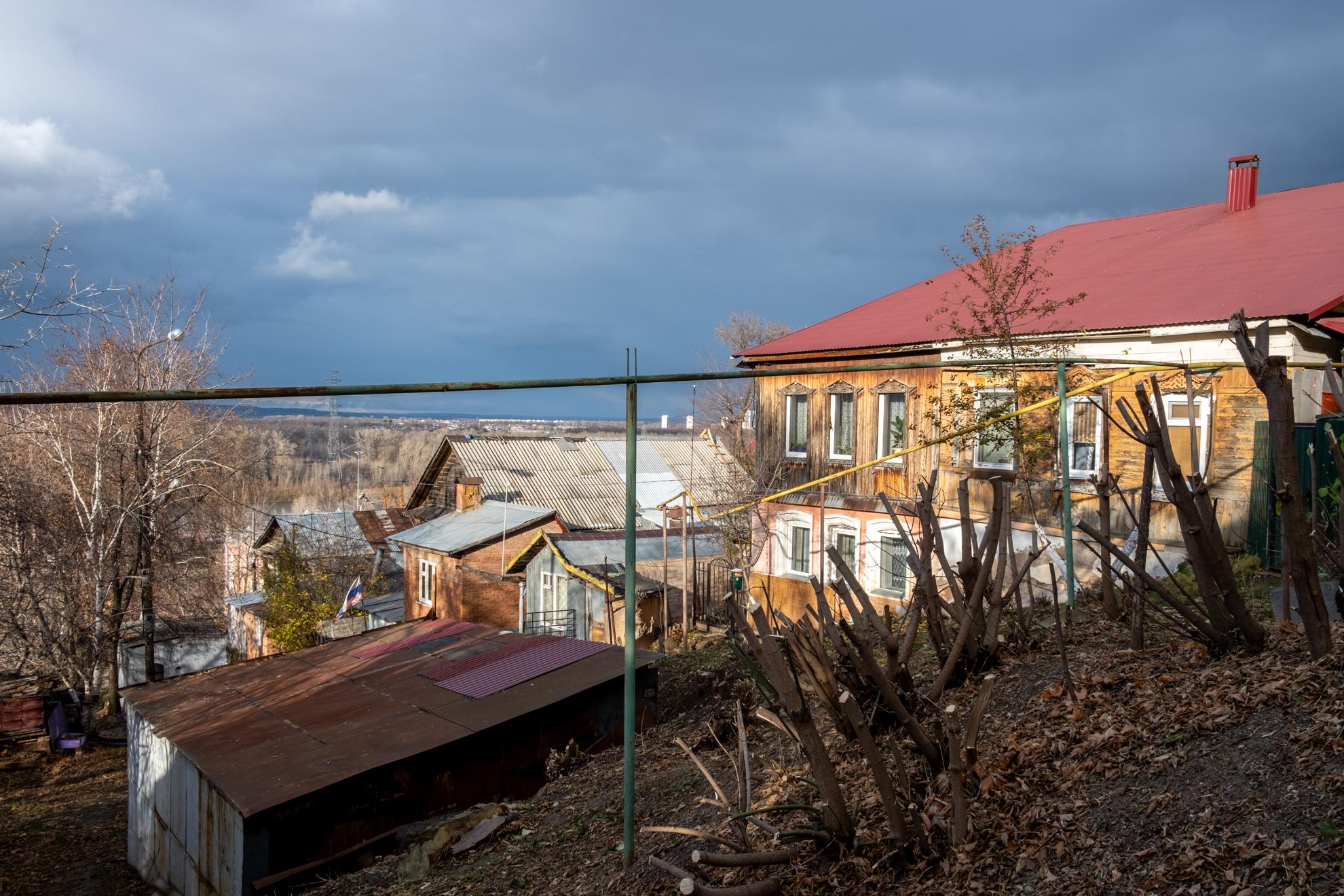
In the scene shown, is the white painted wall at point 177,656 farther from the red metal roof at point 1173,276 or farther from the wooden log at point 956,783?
the wooden log at point 956,783

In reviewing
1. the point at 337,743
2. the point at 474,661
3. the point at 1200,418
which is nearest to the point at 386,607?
the point at 474,661

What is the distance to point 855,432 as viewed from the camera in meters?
16.1

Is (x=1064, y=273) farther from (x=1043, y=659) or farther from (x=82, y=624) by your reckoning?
(x=82, y=624)

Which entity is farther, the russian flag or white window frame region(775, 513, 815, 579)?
the russian flag

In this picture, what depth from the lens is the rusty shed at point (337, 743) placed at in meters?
8.38

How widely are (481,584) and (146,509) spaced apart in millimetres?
8798

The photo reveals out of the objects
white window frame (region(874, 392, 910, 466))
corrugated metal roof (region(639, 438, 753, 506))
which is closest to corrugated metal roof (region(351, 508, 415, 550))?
corrugated metal roof (region(639, 438, 753, 506))

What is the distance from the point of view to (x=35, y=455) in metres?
21.0

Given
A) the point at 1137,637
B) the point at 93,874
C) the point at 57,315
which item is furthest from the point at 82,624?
the point at 1137,637

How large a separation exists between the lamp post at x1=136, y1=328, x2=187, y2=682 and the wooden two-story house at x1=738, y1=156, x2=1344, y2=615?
600 inches

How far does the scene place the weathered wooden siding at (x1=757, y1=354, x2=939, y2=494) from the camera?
14.9 metres

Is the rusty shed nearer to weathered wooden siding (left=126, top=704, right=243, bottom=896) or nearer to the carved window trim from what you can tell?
weathered wooden siding (left=126, top=704, right=243, bottom=896)

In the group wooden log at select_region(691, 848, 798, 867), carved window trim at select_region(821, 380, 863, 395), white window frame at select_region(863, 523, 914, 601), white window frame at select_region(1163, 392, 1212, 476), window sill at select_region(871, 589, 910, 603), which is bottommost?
window sill at select_region(871, 589, 910, 603)

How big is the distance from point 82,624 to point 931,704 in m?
23.0
